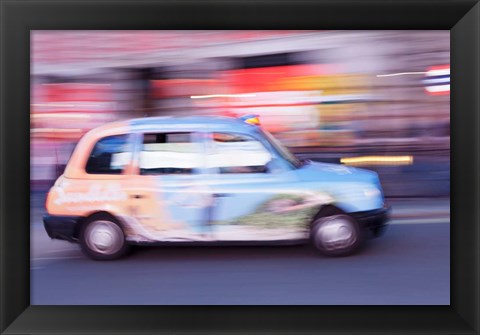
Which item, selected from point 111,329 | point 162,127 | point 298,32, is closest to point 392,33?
point 298,32

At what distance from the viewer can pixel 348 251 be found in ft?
18.4

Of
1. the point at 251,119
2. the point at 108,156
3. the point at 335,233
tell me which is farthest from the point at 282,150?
the point at 108,156

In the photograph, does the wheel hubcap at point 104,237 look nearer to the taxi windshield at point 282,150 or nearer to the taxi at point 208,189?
the taxi at point 208,189

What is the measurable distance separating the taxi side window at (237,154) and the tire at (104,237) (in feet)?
3.55

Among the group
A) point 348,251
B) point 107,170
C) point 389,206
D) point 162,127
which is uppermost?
point 162,127

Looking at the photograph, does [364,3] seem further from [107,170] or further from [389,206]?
[107,170]

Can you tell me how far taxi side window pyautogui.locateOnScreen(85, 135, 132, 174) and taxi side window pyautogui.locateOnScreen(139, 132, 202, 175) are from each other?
0.18 m

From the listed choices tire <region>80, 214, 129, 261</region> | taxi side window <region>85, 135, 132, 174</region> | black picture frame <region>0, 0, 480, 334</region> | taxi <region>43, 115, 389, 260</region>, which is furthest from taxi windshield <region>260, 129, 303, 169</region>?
tire <region>80, 214, 129, 261</region>

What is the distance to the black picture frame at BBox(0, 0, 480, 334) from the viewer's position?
5.23 meters

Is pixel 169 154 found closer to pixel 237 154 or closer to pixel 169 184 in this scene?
pixel 169 184

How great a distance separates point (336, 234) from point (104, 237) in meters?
2.16

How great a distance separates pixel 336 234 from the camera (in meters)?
5.56

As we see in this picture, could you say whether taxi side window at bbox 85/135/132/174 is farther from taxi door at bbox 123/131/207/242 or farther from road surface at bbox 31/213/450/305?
road surface at bbox 31/213/450/305

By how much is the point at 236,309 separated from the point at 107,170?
174 cm
